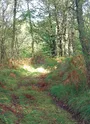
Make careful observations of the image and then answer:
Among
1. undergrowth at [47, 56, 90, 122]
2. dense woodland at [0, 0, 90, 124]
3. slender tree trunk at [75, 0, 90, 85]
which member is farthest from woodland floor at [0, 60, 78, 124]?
slender tree trunk at [75, 0, 90, 85]

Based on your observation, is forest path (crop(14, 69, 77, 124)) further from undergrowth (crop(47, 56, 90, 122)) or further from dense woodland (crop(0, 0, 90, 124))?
undergrowth (crop(47, 56, 90, 122))

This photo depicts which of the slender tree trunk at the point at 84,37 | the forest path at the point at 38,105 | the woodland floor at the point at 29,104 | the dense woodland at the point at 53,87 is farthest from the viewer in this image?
the slender tree trunk at the point at 84,37

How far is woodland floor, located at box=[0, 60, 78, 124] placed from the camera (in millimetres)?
7980

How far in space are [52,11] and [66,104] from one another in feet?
53.5

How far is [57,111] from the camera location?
9156 millimetres

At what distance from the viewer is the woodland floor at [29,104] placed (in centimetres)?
798

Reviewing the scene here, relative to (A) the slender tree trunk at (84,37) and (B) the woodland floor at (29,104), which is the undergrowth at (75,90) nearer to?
(B) the woodland floor at (29,104)

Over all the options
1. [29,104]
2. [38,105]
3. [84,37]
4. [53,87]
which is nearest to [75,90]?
[53,87]

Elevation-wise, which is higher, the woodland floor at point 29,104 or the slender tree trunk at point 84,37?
the slender tree trunk at point 84,37

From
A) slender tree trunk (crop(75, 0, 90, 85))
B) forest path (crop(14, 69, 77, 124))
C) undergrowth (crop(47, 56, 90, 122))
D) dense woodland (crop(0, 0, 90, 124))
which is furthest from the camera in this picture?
slender tree trunk (crop(75, 0, 90, 85))

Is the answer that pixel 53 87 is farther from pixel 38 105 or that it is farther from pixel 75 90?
pixel 38 105

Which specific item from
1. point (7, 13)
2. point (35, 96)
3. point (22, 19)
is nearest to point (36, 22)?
point (22, 19)

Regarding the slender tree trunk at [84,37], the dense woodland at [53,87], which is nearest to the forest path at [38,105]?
the dense woodland at [53,87]

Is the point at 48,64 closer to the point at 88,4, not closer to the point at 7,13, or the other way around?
the point at 88,4
